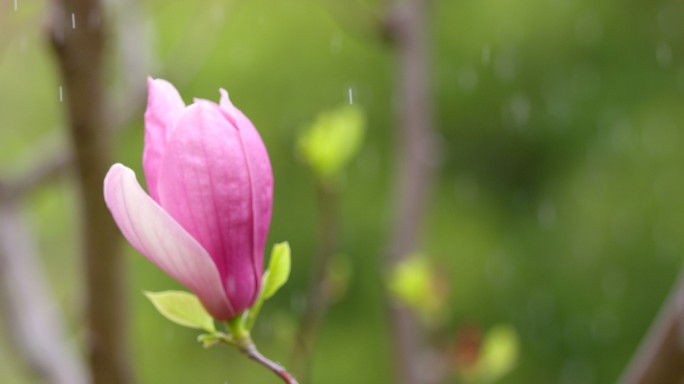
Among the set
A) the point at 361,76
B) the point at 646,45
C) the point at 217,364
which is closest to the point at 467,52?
the point at 361,76

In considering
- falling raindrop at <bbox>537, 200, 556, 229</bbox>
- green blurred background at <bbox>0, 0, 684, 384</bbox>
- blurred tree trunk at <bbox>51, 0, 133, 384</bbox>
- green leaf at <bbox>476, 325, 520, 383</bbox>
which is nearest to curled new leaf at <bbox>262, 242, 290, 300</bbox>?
blurred tree trunk at <bbox>51, 0, 133, 384</bbox>

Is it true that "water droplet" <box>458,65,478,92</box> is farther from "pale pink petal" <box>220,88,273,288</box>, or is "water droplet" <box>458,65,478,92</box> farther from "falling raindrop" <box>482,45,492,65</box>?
"pale pink petal" <box>220,88,273,288</box>

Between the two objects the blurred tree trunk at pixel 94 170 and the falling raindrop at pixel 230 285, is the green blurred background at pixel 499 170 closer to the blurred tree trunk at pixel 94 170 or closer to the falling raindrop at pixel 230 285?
the blurred tree trunk at pixel 94 170

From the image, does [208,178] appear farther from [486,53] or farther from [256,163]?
[486,53]

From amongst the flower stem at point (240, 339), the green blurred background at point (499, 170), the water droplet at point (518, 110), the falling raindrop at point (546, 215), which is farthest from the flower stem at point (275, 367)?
the water droplet at point (518, 110)

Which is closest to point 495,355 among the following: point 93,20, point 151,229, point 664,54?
point 93,20
